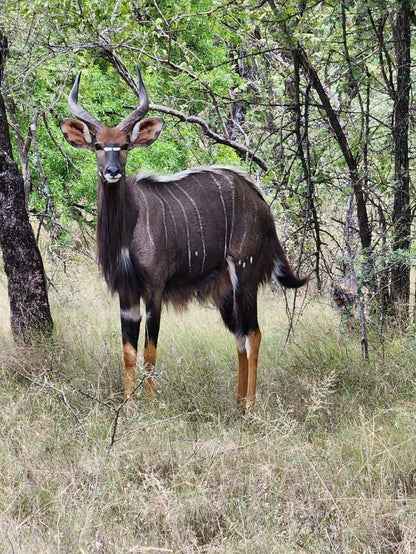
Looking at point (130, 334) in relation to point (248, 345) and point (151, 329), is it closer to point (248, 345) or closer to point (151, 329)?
point (151, 329)

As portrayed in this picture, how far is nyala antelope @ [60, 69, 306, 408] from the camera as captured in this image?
4.38 m

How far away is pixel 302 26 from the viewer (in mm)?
4371

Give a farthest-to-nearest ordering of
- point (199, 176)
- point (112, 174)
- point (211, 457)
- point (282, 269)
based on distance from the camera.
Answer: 1. point (282, 269)
2. point (199, 176)
3. point (112, 174)
4. point (211, 457)

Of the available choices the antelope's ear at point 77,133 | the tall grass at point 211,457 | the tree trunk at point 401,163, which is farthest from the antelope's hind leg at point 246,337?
the antelope's ear at point 77,133

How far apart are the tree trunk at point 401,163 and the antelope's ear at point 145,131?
1.53 meters

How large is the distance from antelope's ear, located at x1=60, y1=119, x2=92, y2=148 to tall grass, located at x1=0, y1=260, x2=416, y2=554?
1.28 m

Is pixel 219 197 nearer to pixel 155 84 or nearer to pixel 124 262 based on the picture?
pixel 124 262

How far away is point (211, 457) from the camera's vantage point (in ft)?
10.7

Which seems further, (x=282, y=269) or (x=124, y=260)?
(x=282, y=269)

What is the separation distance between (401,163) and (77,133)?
83.3 inches

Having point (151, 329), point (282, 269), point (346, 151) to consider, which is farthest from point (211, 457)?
point (346, 151)

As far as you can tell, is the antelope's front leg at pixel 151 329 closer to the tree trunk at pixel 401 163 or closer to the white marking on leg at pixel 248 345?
the white marking on leg at pixel 248 345

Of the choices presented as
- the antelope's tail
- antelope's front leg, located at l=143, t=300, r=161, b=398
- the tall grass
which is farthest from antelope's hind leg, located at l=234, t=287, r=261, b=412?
antelope's front leg, located at l=143, t=300, r=161, b=398

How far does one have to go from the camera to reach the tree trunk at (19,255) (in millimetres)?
5016
